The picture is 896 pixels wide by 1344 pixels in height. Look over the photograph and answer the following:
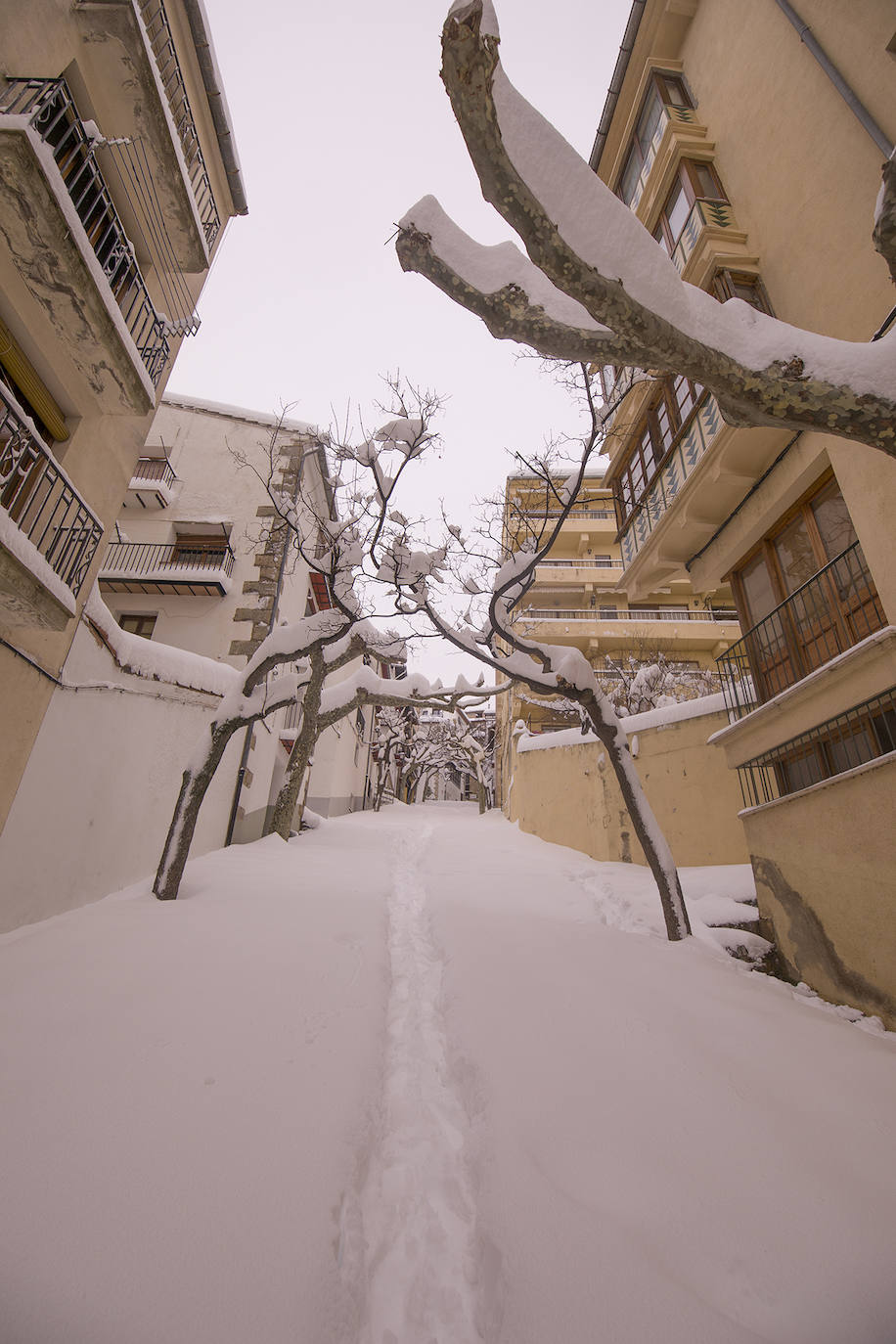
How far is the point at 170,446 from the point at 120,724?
431 inches

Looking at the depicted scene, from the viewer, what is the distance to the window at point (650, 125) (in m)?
9.69

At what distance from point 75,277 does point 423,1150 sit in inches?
291

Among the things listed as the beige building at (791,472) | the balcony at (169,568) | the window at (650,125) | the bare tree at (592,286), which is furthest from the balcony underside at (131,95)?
the window at (650,125)

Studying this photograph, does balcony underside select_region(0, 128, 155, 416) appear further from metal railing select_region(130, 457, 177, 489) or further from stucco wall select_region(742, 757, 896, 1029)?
metal railing select_region(130, 457, 177, 489)

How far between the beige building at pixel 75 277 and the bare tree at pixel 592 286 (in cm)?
400

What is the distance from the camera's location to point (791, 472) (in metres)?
6.85

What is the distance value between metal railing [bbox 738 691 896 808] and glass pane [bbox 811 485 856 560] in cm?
215

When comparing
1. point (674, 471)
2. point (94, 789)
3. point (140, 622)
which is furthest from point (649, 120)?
point (94, 789)

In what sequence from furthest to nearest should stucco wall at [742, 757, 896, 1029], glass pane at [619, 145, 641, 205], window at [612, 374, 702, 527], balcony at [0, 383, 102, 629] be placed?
glass pane at [619, 145, 641, 205] < window at [612, 374, 702, 527] < balcony at [0, 383, 102, 629] < stucco wall at [742, 757, 896, 1029]

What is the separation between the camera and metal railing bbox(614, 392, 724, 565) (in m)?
7.60

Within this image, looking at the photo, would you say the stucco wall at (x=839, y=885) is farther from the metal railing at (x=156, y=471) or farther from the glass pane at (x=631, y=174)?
the metal railing at (x=156, y=471)

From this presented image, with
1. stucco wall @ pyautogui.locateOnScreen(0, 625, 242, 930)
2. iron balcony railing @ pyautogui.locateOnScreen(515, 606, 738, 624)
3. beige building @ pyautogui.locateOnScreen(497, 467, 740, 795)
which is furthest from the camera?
iron balcony railing @ pyautogui.locateOnScreen(515, 606, 738, 624)

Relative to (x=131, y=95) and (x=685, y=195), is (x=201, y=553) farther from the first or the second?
(x=685, y=195)

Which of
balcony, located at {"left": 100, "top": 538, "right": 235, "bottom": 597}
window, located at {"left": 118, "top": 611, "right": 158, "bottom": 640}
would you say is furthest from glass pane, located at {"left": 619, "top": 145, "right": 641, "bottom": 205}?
window, located at {"left": 118, "top": 611, "right": 158, "bottom": 640}
